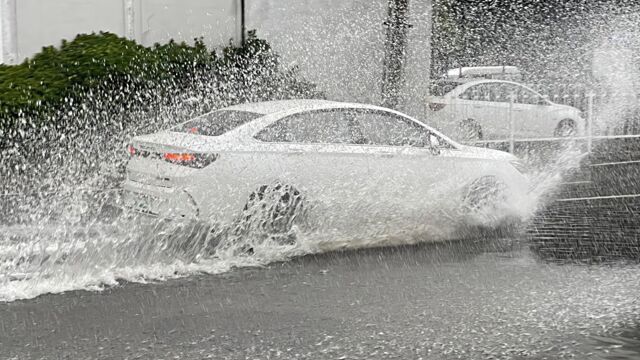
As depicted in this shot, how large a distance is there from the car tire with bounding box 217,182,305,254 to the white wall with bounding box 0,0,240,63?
625cm

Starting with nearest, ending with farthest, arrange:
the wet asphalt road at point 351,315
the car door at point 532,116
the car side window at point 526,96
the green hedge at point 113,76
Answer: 1. the wet asphalt road at point 351,315
2. the green hedge at point 113,76
3. the car door at point 532,116
4. the car side window at point 526,96

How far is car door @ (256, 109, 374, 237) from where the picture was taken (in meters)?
8.34

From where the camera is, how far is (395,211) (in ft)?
28.6

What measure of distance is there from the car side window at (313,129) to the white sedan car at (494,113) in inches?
284

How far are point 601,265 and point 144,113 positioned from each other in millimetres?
6963

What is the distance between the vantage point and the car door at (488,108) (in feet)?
53.2

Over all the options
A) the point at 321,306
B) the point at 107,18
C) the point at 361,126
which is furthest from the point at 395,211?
the point at 107,18

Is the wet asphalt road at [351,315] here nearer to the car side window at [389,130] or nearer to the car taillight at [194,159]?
the car taillight at [194,159]

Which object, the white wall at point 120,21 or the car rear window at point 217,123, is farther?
the white wall at point 120,21

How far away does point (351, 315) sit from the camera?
230 inches

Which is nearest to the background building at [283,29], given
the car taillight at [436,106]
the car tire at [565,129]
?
the car taillight at [436,106]

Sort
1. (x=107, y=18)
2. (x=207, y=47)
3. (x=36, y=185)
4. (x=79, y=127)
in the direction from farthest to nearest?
(x=207, y=47), (x=107, y=18), (x=79, y=127), (x=36, y=185)

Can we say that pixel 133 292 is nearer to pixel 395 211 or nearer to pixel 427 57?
pixel 395 211

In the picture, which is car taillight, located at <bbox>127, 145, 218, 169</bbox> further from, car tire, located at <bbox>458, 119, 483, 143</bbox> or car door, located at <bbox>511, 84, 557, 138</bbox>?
car door, located at <bbox>511, 84, 557, 138</bbox>
